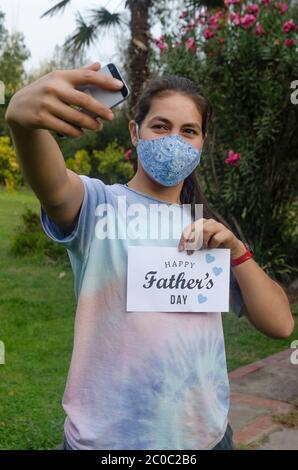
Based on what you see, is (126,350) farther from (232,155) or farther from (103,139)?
(103,139)

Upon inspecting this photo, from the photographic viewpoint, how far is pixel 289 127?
22.6ft

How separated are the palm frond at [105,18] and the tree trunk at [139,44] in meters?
0.80

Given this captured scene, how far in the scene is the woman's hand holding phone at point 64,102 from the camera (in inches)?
42.5

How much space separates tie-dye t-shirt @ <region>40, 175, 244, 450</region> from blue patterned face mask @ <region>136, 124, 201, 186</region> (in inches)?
7.0

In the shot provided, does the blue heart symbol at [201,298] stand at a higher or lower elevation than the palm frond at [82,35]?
lower

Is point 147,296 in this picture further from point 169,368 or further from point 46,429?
point 46,429

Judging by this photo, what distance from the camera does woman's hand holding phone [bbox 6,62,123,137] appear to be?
1080mm

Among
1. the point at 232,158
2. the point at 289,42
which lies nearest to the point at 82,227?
the point at 232,158

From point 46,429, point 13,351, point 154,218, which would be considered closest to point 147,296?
point 154,218

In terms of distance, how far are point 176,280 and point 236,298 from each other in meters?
0.23

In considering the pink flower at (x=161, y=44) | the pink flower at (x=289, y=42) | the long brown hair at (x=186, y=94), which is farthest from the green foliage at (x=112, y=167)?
the long brown hair at (x=186, y=94)

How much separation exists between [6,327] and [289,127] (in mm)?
3643

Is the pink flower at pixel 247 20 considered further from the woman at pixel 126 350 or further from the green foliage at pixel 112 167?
the woman at pixel 126 350

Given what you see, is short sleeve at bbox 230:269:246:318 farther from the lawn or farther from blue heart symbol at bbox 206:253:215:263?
the lawn
